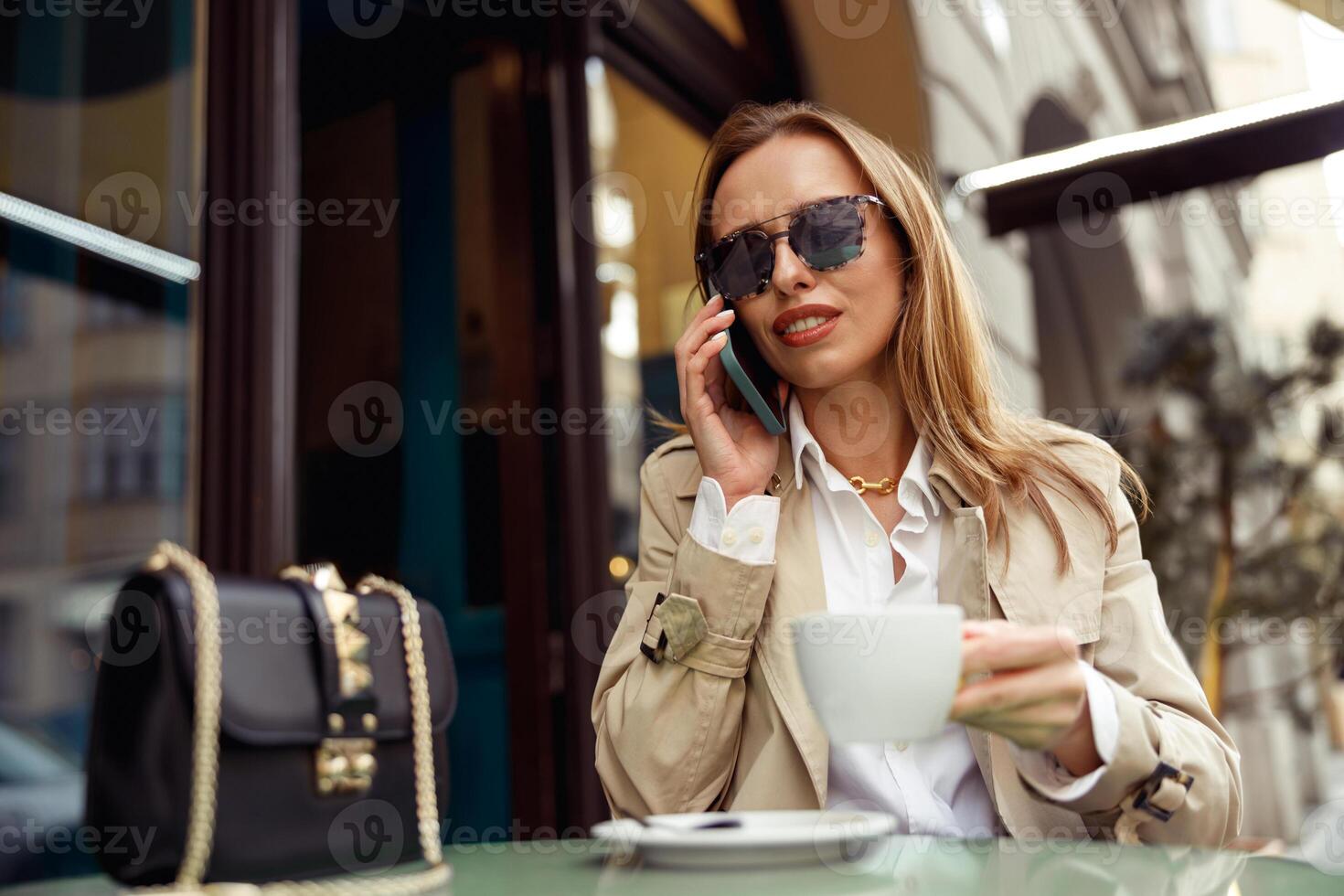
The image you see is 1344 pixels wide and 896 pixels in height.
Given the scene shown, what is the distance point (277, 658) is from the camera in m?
0.77

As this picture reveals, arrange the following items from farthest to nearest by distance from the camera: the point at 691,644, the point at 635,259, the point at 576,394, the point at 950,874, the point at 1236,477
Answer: the point at 1236,477 < the point at 635,259 < the point at 576,394 < the point at 691,644 < the point at 950,874

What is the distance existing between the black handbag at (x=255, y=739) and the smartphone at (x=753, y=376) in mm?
786

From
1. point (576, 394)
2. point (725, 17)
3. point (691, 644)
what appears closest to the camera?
point (691, 644)

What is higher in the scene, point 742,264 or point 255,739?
point 742,264

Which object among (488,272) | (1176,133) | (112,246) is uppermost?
(1176,133)

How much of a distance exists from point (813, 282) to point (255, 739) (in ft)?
3.35

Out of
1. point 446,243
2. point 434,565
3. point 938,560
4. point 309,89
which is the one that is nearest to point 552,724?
point 434,565

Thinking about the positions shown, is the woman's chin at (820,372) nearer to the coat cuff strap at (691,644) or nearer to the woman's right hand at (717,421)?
the woman's right hand at (717,421)

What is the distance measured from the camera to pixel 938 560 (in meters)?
1.45

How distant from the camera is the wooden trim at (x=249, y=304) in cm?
207

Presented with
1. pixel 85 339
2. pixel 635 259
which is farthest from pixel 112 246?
pixel 635 259

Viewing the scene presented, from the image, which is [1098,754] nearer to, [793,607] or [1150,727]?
[1150,727]

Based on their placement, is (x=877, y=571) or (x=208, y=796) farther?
(x=877, y=571)

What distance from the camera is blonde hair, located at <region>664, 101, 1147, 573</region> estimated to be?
1.46 meters
